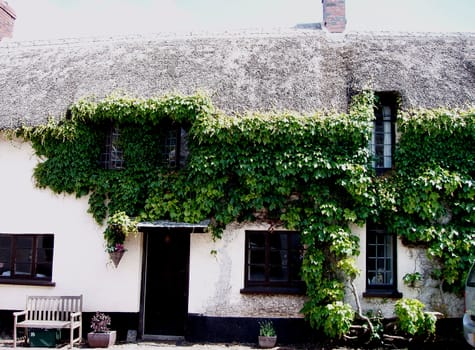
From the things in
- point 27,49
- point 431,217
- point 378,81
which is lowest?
point 431,217

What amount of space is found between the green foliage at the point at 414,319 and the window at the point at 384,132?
2762 millimetres

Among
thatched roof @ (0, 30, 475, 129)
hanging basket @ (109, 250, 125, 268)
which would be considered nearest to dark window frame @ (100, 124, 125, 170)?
thatched roof @ (0, 30, 475, 129)

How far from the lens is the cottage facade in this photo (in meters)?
9.53

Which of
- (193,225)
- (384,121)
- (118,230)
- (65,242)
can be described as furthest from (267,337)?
(384,121)

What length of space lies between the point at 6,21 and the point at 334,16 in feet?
32.6

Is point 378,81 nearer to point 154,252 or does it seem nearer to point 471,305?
point 471,305

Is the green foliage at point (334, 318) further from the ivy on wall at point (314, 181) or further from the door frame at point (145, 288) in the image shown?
the door frame at point (145, 288)

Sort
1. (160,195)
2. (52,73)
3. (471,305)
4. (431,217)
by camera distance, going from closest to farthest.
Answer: (471,305) < (431,217) < (160,195) < (52,73)

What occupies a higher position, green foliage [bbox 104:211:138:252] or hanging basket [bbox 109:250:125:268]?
green foliage [bbox 104:211:138:252]

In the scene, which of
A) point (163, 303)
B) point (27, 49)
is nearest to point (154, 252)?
point (163, 303)

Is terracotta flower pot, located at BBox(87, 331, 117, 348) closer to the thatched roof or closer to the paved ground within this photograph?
the paved ground

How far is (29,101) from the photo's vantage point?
1070 centimetres

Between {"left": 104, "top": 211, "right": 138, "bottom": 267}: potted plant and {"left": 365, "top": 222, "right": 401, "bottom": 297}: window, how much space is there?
4813 millimetres

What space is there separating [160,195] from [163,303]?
2335 millimetres
